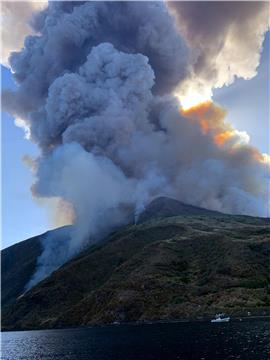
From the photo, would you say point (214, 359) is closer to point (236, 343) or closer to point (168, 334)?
point (236, 343)

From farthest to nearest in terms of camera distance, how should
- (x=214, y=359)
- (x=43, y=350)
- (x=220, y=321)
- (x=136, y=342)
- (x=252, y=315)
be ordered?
(x=252, y=315), (x=220, y=321), (x=43, y=350), (x=136, y=342), (x=214, y=359)

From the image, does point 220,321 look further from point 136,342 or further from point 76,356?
point 76,356

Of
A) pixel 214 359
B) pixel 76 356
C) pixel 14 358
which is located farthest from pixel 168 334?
pixel 214 359

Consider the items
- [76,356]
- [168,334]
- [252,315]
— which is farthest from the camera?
[252,315]

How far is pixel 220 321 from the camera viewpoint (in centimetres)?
18150

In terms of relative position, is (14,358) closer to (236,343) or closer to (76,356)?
(76,356)

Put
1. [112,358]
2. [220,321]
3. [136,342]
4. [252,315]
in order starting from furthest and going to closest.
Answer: [252,315] → [220,321] → [136,342] → [112,358]

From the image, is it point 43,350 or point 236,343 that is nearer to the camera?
point 236,343

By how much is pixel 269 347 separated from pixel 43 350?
3400 inches

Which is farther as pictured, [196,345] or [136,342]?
[136,342]

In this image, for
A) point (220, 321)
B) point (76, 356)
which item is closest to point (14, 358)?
point (76, 356)

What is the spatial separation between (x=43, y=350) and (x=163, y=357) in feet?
235

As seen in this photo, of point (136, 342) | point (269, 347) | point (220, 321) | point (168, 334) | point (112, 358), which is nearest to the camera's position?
point (269, 347)

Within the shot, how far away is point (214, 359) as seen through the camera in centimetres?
9025
